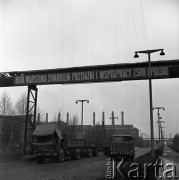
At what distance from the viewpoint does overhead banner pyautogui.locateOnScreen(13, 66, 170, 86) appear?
23922mm

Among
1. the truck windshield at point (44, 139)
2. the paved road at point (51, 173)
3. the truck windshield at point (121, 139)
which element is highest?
the truck windshield at point (44, 139)

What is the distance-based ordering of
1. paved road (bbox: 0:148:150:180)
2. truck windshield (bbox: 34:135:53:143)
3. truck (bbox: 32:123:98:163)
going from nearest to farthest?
paved road (bbox: 0:148:150:180)
truck (bbox: 32:123:98:163)
truck windshield (bbox: 34:135:53:143)

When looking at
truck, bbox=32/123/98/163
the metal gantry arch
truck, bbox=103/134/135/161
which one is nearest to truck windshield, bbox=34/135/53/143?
truck, bbox=32/123/98/163

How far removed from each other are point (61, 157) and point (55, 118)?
3706 centimetres

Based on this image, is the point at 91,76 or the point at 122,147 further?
the point at 122,147

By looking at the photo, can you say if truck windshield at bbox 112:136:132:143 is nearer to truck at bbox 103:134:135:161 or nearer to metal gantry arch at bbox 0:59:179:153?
truck at bbox 103:134:135:161

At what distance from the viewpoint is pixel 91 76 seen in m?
24.8

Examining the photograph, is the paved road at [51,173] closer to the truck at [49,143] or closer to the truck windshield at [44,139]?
the truck at [49,143]

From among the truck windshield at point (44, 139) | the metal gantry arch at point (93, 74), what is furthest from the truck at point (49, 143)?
the metal gantry arch at point (93, 74)

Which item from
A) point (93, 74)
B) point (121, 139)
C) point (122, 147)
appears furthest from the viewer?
point (121, 139)

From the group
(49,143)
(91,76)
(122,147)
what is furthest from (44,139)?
(122,147)

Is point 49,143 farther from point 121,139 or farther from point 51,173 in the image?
point 51,173

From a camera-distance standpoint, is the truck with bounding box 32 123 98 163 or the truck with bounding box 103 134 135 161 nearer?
the truck with bounding box 32 123 98 163

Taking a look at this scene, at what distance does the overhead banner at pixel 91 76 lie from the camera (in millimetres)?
23922
